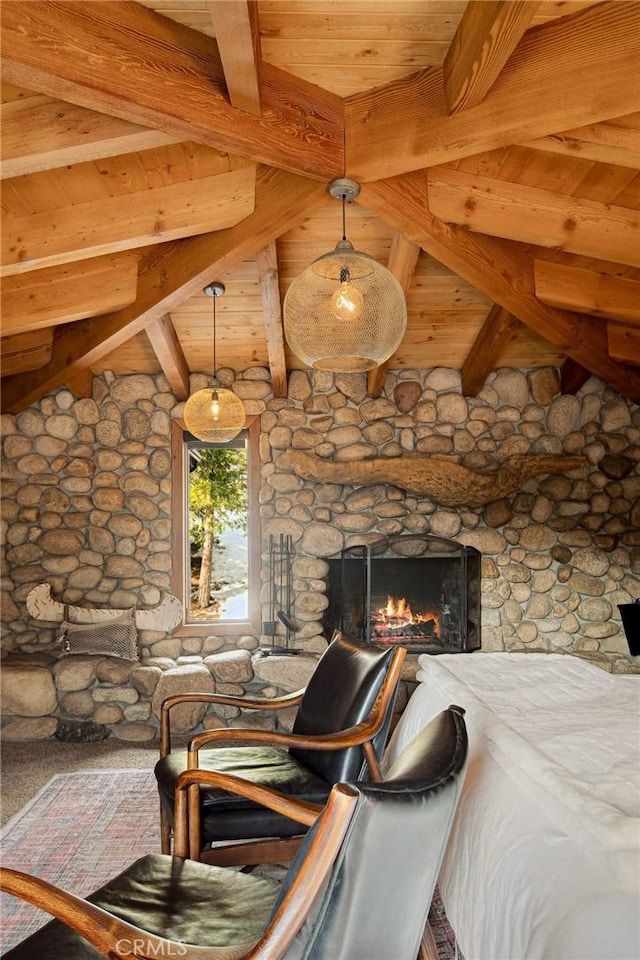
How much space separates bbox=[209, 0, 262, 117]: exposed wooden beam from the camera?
184cm

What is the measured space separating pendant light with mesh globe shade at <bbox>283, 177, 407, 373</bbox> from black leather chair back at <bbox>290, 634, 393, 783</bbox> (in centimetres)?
112

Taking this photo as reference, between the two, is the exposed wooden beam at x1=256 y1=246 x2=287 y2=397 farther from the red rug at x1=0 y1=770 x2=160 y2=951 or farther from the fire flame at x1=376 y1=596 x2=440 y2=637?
the red rug at x1=0 y1=770 x2=160 y2=951

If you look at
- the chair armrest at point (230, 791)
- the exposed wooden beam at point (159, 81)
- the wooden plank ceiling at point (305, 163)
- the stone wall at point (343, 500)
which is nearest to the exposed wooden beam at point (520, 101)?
the wooden plank ceiling at point (305, 163)

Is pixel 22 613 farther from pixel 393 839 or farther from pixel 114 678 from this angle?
pixel 393 839

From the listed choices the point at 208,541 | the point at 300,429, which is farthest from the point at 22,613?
the point at 300,429

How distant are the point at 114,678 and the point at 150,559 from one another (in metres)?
0.87

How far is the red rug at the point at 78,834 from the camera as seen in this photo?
249cm

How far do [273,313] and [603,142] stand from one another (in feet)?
6.59

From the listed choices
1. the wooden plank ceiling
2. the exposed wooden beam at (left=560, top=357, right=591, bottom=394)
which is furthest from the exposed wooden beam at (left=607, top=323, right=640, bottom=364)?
the exposed wooden beam at (left=560, top=357, right=591, bottom=394)

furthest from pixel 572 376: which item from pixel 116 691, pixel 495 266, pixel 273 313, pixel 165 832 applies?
pixel 165 832

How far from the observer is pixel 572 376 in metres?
4.99

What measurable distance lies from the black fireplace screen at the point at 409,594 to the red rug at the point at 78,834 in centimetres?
195

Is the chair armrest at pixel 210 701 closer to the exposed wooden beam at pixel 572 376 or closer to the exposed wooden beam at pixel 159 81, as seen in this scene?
the exposed wooden beam at pixel 159 81

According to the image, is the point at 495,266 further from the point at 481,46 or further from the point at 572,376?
the point at 572,376
